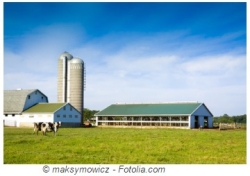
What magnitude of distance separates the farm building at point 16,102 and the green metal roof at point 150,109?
1051 centimetres

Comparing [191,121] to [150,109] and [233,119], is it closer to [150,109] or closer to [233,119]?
[150,109]

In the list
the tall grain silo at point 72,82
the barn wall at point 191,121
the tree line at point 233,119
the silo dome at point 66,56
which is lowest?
the tree line at point 233,119

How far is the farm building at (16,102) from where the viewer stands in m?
44.6

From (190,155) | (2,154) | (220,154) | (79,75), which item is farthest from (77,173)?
(79,75)

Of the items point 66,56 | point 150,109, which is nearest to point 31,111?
point 66,56

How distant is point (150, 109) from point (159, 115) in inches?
132

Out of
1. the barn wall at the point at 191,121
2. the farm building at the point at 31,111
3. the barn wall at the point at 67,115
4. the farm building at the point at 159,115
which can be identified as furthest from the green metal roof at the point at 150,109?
the farm building at the point at 31,111

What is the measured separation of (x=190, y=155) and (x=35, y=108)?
36.6 metres

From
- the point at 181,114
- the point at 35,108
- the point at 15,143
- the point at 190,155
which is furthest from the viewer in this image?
the point at 35,108

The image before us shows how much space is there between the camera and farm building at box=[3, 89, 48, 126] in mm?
44578

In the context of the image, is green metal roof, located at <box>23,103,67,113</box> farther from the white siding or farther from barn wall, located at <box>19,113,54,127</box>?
the white siding

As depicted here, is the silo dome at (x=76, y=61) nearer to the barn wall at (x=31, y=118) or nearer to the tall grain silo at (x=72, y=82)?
the tall grain silo at (x=72, y=82)

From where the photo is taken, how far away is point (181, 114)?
40.5 metres

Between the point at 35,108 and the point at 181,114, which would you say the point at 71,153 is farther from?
the point at 35,108
